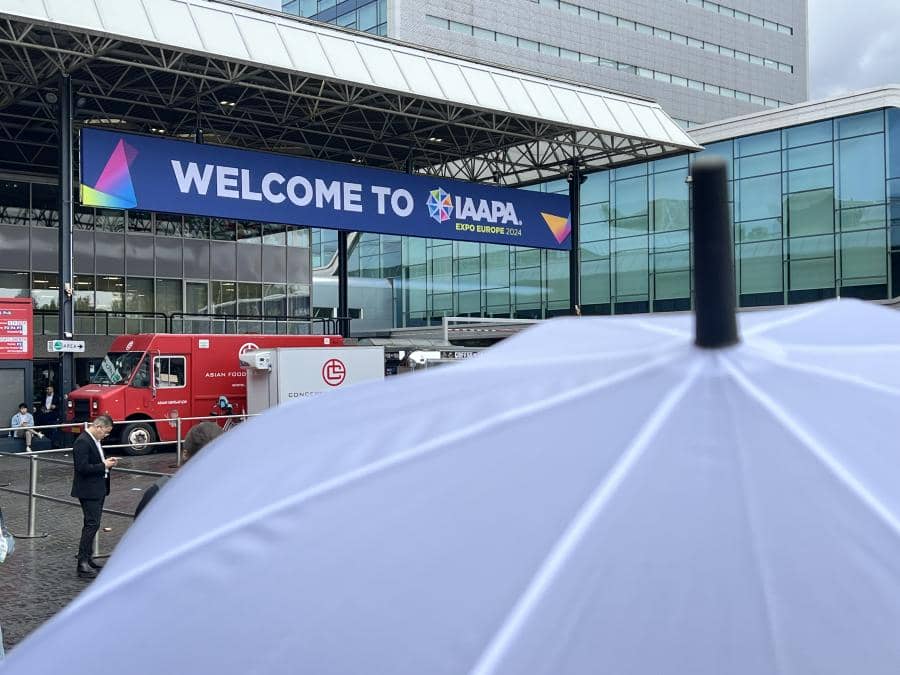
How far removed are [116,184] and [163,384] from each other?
17.3 ft

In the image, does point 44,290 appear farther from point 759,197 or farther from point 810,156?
point 810,156

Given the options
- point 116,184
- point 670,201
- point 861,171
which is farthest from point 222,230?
point 861,171

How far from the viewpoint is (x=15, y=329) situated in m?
25.0

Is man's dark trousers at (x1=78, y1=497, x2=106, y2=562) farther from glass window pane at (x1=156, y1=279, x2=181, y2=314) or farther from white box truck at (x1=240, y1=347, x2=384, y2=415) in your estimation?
glass window pane at (x1=156, y1=279, x2=181, y2=314)

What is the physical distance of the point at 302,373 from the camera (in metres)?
24.4

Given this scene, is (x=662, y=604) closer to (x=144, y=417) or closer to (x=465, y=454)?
(x=465, y=454)

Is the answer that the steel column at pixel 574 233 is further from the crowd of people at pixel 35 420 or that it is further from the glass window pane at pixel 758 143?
the crowd of people at pixel 35 420

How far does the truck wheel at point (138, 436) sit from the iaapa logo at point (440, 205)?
12.2m

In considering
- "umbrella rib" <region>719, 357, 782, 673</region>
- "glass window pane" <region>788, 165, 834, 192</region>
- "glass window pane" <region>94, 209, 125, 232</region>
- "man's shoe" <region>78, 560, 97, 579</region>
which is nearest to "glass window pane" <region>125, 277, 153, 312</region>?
"glass window pane" <region>94, 209, 125, 232</region>

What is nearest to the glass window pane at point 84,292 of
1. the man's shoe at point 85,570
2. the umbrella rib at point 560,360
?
the man's shoe at point 85,570

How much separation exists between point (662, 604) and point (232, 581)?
729 millimetres

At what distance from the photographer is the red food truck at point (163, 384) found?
2394 cm

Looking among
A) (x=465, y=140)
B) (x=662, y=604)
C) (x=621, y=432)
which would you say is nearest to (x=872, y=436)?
(x=621, y=432)

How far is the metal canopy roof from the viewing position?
2358 centimetres
